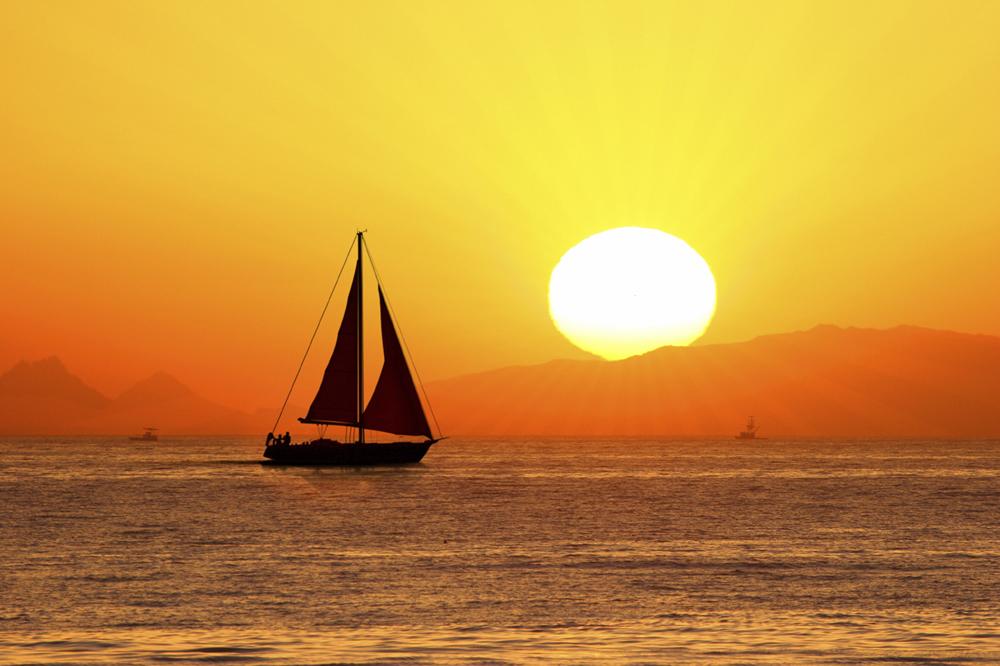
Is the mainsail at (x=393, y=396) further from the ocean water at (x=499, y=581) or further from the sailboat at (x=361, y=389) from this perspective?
the ocean water at (x=499, y=581)

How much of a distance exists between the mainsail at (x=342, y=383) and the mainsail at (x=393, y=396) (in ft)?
6.62

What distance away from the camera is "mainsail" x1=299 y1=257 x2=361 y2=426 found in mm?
124000

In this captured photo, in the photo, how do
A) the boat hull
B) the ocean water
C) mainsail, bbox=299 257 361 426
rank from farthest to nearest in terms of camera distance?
the boat hull
mainsail, bbox=299 257 361 426
the ocean water

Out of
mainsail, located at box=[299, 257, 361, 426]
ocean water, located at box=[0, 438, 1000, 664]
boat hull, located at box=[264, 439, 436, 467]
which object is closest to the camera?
ocean water, located at box=[0, 438, 1000, 664]

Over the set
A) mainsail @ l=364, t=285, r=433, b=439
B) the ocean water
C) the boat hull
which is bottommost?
the ocean water

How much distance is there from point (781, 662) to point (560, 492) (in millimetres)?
79280

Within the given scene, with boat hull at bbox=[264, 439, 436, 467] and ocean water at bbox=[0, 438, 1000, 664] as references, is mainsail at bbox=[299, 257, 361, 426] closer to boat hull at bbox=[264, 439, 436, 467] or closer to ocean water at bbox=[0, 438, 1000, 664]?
boat hull at bbox=[264, 439, 436, 467]

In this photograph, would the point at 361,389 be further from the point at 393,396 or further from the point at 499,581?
the point at 499,581

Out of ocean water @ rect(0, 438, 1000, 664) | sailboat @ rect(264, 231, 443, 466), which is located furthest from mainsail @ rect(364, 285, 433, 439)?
ocean water @ rect(0, 438, 1000, 664)

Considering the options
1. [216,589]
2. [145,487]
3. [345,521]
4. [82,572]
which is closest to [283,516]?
[345,521]

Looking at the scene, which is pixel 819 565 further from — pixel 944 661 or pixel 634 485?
pixel 634 485

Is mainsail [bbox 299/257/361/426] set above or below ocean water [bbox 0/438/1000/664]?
above

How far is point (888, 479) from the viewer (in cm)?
13862

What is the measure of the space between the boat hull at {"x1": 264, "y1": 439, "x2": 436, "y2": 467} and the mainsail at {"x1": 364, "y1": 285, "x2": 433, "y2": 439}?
17.8 feet
